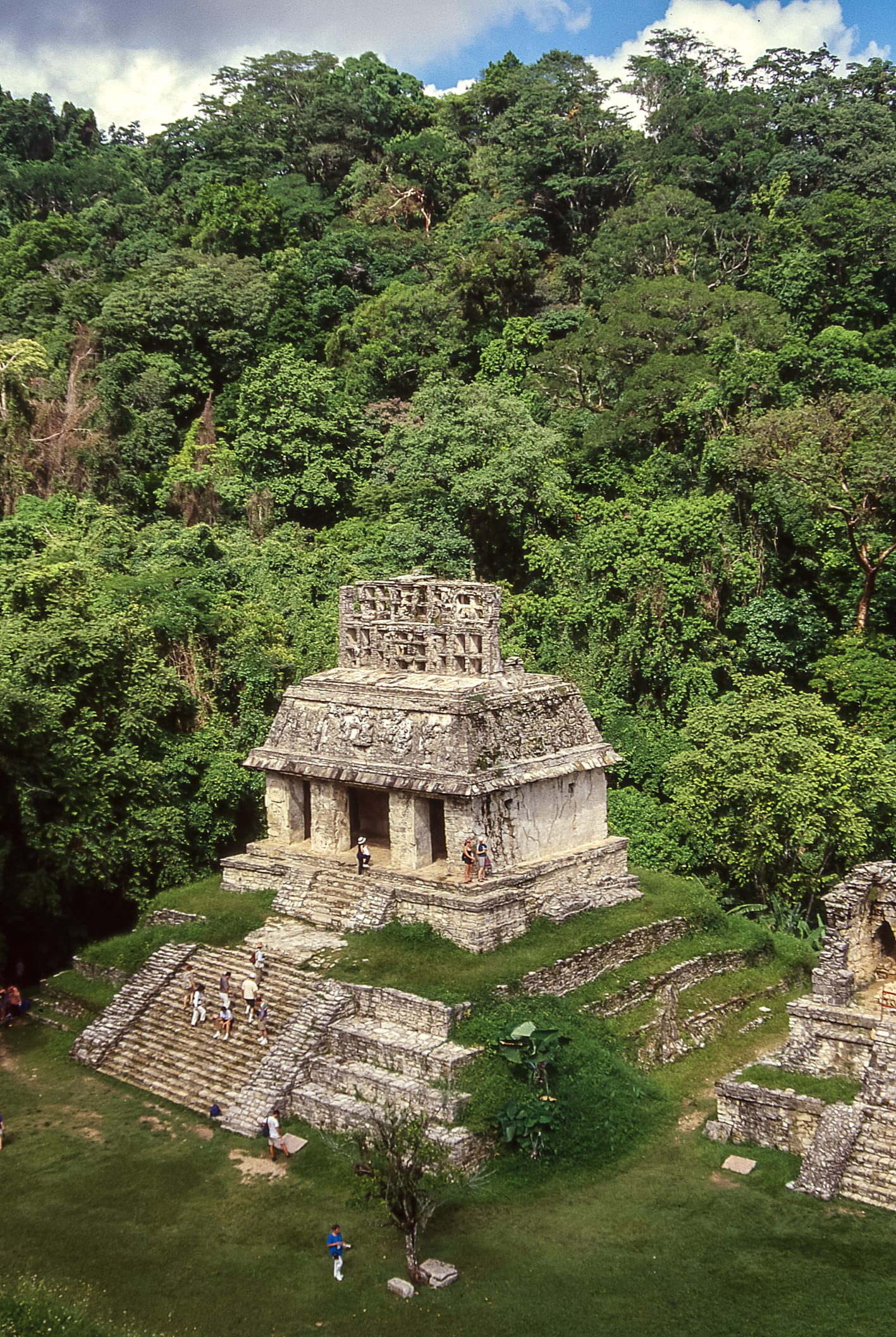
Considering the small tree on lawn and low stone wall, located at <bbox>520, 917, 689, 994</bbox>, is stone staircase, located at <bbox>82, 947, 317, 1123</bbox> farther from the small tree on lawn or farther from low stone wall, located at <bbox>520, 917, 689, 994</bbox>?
low stone wall, located at <bbox>520, 917, 689, 994</bbox>

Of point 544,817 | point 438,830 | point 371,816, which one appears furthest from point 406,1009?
point 371,816

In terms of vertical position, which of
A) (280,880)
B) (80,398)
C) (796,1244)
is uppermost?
(80,398)

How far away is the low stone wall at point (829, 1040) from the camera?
14.9m

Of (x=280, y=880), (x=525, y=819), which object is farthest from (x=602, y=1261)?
(x=280, y=880)

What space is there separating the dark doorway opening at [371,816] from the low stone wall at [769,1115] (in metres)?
7.87

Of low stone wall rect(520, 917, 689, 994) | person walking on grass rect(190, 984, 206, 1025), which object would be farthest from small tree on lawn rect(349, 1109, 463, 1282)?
person walking on grass rect(190, 984, 206, 1025)

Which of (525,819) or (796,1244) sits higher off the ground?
(525,819)

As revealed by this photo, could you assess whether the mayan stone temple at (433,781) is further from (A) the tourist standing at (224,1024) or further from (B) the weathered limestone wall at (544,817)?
(A) the tourist standing at (224,1024)

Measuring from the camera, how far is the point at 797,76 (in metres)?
47.4

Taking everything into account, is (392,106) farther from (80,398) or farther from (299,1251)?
(299,1251)

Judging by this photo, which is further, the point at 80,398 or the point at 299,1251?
the point at 80,398

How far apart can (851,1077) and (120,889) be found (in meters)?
12.4

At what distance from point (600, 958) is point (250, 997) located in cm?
479

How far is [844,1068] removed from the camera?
49.1 ft
